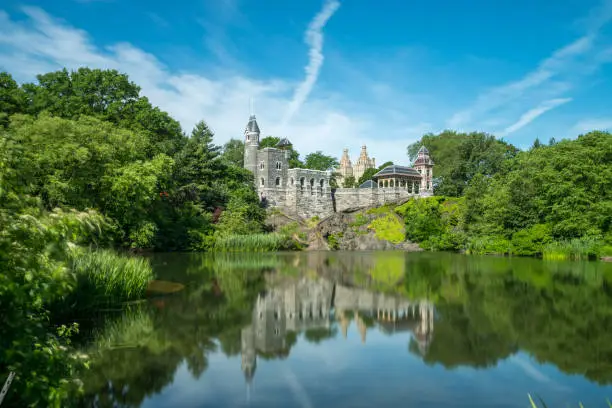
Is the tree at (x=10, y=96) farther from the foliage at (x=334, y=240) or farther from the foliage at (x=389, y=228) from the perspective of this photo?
the foliage at (x=389, y=228)

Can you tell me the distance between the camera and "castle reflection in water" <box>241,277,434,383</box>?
816 cm

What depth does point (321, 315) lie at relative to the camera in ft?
35.0

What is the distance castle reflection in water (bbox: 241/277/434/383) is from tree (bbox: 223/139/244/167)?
43.2 m

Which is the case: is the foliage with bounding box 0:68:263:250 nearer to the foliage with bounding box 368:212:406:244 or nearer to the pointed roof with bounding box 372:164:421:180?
the foliage with bounding box 368:212:406:244

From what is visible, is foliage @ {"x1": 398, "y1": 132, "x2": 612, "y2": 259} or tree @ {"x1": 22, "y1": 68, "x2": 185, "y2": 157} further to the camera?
tree @ {"x1": 22, "y1": 68, "x2": 185, "y2": 157}

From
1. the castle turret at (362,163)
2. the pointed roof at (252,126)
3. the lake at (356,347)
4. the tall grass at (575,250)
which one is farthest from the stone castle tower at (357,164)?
the lake at (356,347)

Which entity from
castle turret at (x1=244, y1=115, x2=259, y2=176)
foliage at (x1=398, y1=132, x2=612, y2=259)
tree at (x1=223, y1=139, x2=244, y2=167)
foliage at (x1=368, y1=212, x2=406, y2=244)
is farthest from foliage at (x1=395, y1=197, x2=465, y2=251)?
tree at (x1=223, y1=139, x2=244, y2=167)

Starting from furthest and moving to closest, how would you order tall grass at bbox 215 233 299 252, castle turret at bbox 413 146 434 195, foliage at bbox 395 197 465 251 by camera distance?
castle turret at bbox 413 146 434 195, foliage at bbox 395 197 465 251, tall grass at bbox 215 233 299 252

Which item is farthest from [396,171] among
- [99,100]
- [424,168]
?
[99,100]

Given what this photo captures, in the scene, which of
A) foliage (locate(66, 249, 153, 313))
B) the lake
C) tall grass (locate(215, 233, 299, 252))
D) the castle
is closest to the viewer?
the lake

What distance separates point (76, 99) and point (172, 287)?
69.2 ft

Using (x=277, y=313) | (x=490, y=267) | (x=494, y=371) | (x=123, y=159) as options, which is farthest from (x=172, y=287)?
(x=490, y=267)

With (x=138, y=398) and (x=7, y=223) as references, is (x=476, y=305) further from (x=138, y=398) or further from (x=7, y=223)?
(x=7, y=223)

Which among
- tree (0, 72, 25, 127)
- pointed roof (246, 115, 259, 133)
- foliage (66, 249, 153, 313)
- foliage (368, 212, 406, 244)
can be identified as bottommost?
foliage (66, 249, 153, 313)
